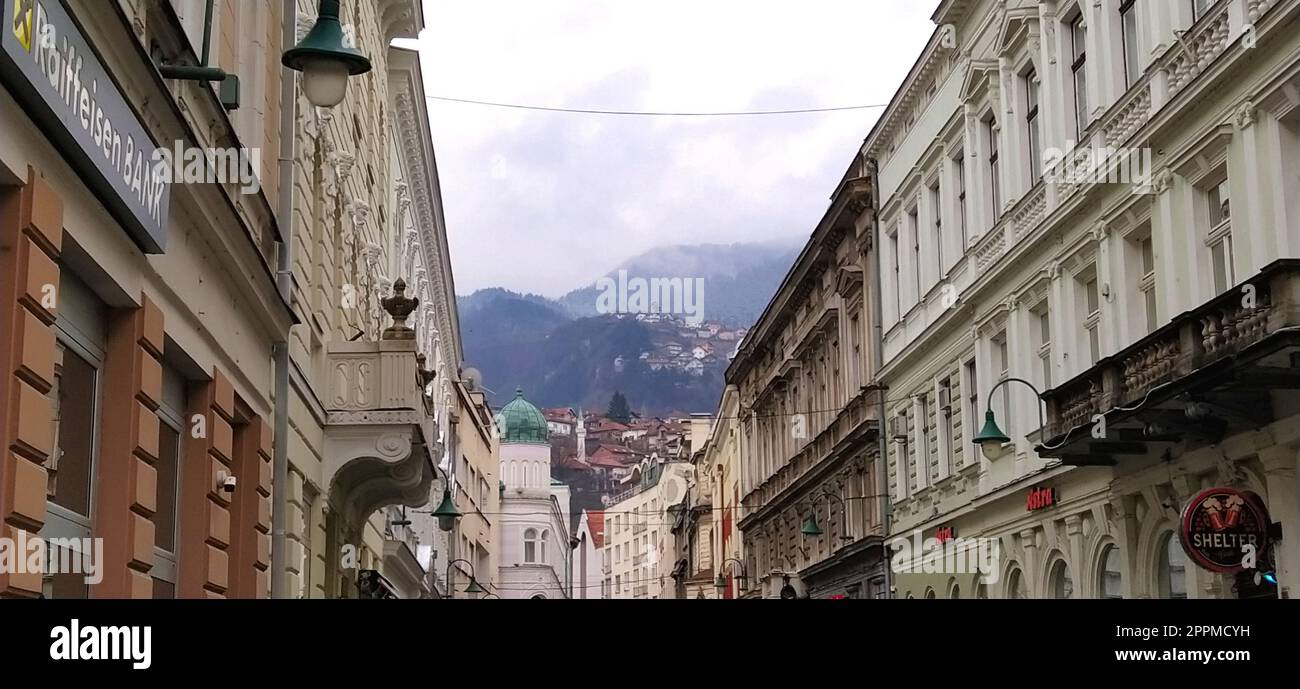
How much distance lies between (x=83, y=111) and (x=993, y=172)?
2489 centimetres

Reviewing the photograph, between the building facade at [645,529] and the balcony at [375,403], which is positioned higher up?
the building facade at [645,529]

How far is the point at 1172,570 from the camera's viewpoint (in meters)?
22.0

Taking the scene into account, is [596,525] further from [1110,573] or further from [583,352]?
[1110,573]

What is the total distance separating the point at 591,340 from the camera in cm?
13925

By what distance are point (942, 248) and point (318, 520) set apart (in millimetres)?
18490

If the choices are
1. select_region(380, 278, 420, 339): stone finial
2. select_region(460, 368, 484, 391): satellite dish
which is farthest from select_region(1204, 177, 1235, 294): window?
select_region(460, 368, 484, 391): satellite dish

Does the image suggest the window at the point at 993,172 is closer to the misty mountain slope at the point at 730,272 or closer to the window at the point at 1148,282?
the window at the point at 1148,282

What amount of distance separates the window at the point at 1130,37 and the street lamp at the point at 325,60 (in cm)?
1444

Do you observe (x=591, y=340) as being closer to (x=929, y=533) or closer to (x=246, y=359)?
(x=929, y=533)
